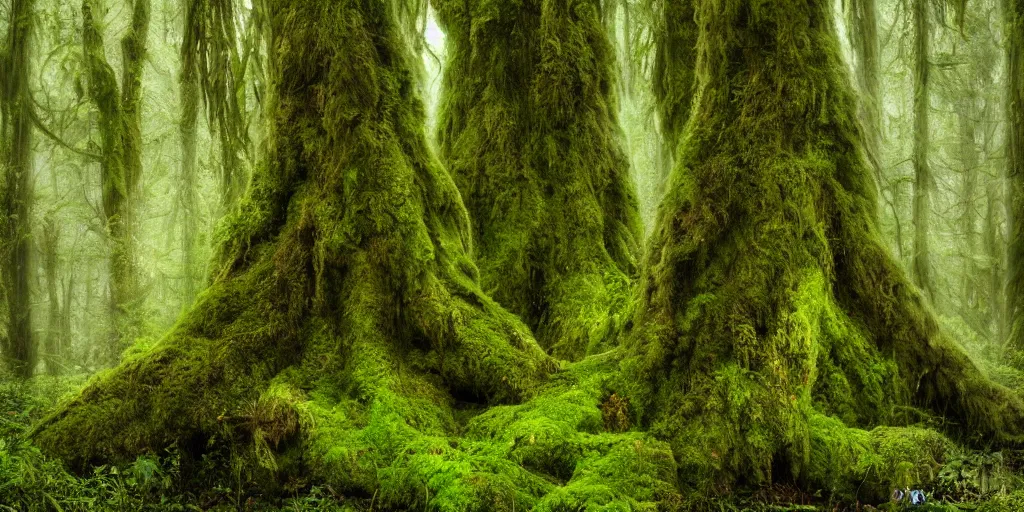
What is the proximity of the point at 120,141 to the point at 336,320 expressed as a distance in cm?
886

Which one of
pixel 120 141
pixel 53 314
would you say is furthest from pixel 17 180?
pixel 53 314

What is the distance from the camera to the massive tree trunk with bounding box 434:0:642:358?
8570mm

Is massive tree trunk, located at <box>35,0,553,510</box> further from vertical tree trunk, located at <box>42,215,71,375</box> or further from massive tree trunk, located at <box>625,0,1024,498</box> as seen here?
vertical tree trunk, located at <box>42,215,71,375</box>

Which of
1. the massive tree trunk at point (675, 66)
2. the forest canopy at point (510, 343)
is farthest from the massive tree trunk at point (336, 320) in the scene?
Answer: the massive tree trunk at point (675, 66)

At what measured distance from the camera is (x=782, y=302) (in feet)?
16.7

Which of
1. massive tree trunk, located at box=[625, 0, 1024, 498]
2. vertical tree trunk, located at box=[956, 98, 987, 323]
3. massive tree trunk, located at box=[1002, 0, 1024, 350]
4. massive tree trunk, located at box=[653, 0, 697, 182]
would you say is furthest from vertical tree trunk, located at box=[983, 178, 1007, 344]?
massive tree trunk, located at box=[625, 0, 1024, 498]

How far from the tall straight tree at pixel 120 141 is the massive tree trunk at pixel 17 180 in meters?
0.88

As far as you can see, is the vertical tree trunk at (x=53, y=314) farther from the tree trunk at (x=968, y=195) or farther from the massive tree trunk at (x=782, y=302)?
the tree trunk at (x=968, y=195)

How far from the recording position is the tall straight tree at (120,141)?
40.9ft

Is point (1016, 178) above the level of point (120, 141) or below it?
below

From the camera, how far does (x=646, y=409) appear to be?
17.2ft

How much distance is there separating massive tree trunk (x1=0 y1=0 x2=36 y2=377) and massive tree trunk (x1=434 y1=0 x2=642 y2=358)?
286 inches

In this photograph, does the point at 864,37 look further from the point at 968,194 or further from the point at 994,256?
the point at 968,194

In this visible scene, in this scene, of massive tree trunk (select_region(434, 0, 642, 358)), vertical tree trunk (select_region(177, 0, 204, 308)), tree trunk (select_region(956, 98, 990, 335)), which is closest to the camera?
vertical tree trunk (select_region(177, 0, 204, 308))
